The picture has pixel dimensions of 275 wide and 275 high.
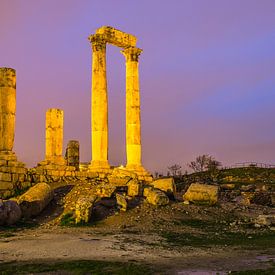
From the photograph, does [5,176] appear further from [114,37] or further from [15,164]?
[114,37]

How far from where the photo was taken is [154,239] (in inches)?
602

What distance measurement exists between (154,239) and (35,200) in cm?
690

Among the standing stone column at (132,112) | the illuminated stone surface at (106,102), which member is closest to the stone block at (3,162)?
the illuminated stone surface at (106,102)

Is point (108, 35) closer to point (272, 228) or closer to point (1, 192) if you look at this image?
point (1, 192)

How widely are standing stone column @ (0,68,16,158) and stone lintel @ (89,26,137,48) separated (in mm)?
7754

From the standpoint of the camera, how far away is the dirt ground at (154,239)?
11.5 m

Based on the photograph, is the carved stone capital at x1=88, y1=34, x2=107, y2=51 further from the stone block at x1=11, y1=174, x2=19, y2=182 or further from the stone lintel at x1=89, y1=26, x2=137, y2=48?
the stone block at x1=11, y1=174, x2=19, y2=182

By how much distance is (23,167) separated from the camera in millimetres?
24516

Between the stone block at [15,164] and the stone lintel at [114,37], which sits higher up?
the stone lintel at [114,37]

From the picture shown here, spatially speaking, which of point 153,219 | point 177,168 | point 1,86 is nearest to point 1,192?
point 1,86

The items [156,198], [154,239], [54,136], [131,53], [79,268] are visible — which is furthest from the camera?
[131,53]

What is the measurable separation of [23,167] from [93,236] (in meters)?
10.3

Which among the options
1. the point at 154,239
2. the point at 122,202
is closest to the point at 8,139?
the point at 122,202

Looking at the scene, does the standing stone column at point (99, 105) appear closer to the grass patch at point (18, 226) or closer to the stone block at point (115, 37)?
the stone block at point (115, 37)
